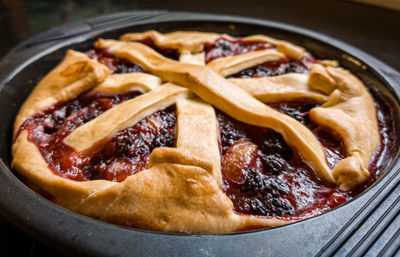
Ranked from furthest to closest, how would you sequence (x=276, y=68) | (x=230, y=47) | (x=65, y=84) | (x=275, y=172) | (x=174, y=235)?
1. (x=230, y=47)
2. (x=276, y=68)
3. (x=65, y=84)
4. (x=275, y=172)
5. (x=174, y=235)

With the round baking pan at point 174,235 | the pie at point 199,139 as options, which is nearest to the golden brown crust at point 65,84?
the pie at point 199,139

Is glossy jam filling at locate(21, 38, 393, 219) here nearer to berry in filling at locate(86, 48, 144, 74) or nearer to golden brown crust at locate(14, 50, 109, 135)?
golden brown crust at locate(14, 50, 109, 135)

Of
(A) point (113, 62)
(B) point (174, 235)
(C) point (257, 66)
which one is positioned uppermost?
(C) point (257, 66)

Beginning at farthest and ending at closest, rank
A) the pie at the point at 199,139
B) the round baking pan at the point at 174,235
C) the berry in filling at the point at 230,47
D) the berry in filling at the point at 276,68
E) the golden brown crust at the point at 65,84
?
the berry in filling at the point at 230,47
the berry in filling at the point at 276,68
the golden brown crust at the point at 65,84
the pie at the point at 199,139
the round baking pan at the point at 174,235

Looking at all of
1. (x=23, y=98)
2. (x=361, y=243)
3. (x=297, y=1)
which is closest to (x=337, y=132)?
(x=361, y=243)

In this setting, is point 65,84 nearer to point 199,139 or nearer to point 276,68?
point 199,139

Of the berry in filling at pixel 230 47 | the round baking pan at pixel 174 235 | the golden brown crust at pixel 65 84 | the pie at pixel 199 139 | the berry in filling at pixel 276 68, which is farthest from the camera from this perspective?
the berry in filling at pixel 230 47

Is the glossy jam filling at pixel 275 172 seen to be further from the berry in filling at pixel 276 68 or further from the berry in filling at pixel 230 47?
the berry in filling at pixel 230 47

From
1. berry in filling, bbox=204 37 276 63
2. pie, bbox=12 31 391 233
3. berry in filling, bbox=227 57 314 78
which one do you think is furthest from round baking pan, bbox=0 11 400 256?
berry in filling, bbox=204 37 276 63

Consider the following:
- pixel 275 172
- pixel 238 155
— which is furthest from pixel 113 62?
pixel 275 172
